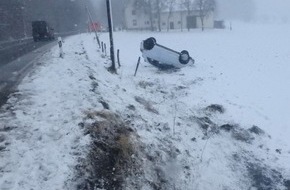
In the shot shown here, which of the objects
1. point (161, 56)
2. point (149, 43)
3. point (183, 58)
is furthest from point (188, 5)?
point (161, 56)

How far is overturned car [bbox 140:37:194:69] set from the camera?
68.3ft

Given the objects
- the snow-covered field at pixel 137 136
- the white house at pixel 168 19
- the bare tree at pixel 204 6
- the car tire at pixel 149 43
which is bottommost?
the snow-covered field at pixel 137 136

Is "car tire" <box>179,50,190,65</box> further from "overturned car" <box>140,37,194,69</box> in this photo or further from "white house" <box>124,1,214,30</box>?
"white house" <box>124,1,214,30</box>

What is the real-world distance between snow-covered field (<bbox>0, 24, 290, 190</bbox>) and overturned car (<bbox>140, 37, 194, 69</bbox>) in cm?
574

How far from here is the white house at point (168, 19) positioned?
75.5m

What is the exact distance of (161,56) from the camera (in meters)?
20.8

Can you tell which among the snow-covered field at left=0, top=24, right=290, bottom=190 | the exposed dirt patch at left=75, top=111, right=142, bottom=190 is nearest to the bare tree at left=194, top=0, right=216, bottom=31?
the snow-covered field at left=0, top=24, right=290, bottom=190

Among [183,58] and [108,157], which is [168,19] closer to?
[183,58]

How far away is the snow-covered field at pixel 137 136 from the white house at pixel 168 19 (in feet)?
200

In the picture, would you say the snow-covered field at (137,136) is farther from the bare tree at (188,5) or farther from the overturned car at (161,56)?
the bare tree at (188,5)

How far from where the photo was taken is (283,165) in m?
8.74

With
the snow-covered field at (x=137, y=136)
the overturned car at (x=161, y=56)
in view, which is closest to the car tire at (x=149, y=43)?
the overturned car at (x=161, y=56)

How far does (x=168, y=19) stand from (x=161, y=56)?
55.7 metres

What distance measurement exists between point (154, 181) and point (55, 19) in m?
78.6
